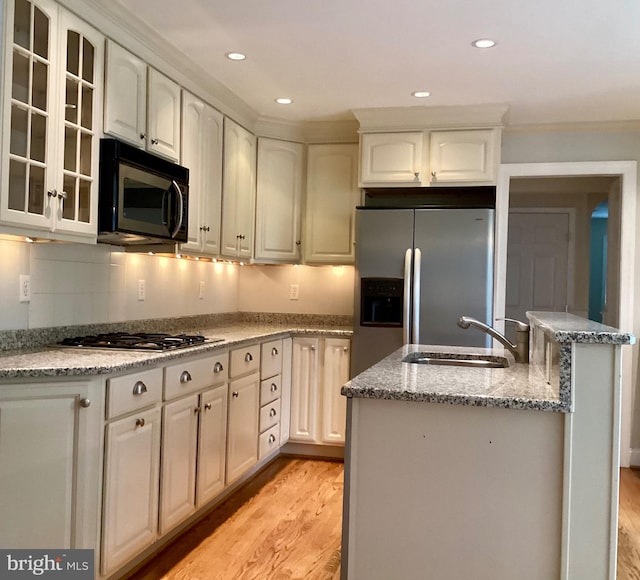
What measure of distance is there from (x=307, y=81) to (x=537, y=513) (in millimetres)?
2664

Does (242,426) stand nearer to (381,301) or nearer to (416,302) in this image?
(381,301)

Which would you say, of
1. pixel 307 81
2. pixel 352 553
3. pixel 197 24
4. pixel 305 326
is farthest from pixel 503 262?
pixel 352 553

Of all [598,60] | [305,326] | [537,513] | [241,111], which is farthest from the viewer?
[305,326]

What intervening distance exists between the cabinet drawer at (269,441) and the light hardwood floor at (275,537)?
0.56 feet

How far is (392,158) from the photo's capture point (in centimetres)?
415

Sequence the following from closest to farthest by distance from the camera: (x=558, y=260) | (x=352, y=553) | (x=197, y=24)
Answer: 1. (x=352, y=553)
2. (x=197, y=24)
3. (x=558, y=260)

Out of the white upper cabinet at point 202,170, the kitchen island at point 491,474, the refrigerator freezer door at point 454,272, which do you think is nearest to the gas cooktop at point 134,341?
the white upper cabinet at point 202,170

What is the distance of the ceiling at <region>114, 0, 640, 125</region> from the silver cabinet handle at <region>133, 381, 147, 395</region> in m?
1.59

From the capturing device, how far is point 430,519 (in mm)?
1819

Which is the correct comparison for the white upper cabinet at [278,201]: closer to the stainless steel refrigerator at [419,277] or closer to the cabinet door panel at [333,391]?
the stainless steel refrigerator at [419,277]

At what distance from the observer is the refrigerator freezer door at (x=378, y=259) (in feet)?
13.2

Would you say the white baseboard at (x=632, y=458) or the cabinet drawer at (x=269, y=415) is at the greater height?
the cabinet drawer at (x=269, y=415)

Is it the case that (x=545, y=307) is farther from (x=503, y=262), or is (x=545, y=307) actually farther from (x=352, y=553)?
(x=352, y=553)

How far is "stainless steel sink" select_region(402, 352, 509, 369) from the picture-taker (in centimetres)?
266
